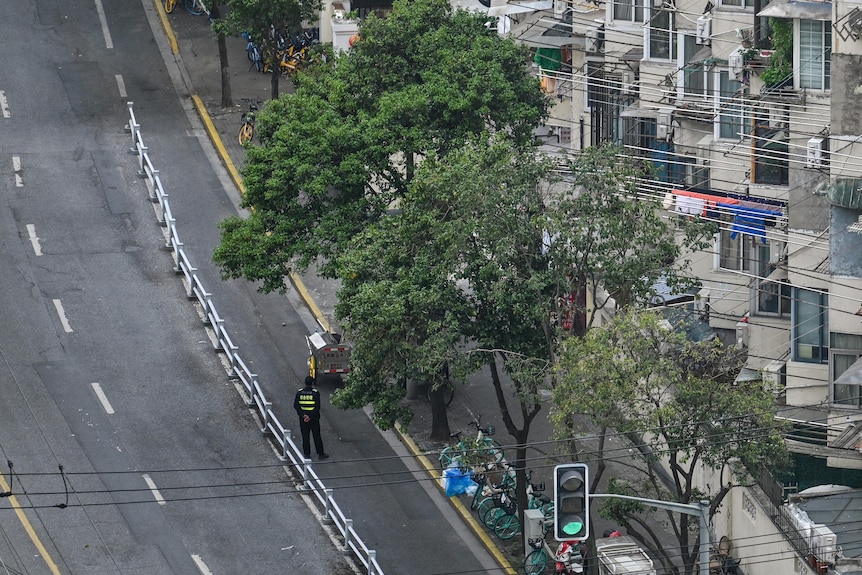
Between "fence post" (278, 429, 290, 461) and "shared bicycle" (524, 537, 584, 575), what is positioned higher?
"fence post" (278, 429, 290, 461)

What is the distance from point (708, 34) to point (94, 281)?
18944mm

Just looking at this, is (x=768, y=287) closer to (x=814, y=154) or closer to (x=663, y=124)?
(x=814, y=154)

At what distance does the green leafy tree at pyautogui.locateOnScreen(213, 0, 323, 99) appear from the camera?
2418 inches

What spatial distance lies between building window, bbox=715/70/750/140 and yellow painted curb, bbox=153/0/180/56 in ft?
98.7

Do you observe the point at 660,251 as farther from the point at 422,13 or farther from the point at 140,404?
the point at 140,404

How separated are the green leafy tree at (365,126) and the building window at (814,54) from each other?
9.00 m

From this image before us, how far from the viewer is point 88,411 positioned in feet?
156

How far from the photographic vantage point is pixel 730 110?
142 feet

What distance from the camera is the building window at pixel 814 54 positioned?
3978 centimetres

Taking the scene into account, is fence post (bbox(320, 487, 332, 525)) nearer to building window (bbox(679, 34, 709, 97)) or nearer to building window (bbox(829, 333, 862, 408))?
building window (bbox(829, 333, 862, 408))

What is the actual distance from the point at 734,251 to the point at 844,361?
6008mm

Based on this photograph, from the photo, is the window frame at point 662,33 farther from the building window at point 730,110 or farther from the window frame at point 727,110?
the building window at point 730,110

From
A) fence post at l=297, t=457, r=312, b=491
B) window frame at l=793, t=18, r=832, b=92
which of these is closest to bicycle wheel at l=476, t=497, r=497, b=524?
fence post at l=297, t=457, r=312, b=491

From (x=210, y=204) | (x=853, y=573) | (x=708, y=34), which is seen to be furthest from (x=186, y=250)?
(x=853, y=573)
